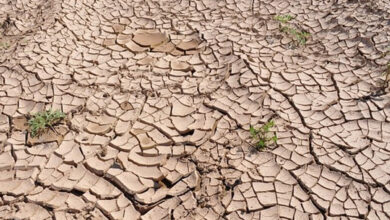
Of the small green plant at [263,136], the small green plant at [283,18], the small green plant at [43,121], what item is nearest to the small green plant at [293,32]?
the small green plant at [283,18]

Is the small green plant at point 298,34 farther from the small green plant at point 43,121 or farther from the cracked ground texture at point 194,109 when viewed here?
the small green plant at point 43,121

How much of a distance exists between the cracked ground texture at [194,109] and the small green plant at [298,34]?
0.07 m

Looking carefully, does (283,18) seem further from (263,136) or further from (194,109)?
(263,136)

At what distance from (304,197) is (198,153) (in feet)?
2.34

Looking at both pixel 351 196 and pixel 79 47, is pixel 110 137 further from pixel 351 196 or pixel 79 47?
pixel 351 196

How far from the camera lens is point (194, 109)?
2959 mm

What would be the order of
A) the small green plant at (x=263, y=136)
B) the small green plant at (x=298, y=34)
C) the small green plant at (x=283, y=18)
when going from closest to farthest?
the small green plant at (x=263, y=136) → the small green plant at (x=298, y=34) → the small green plant at (x=283, y=18)

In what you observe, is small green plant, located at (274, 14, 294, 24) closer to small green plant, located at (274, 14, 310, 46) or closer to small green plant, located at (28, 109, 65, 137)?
small green plant, located at (274, 14, 310, 46)

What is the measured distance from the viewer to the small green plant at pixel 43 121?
9.31 feet

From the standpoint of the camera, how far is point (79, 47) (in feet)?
11.9

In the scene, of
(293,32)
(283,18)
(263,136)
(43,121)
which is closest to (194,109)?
(263,136)

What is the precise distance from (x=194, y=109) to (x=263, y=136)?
0.57m

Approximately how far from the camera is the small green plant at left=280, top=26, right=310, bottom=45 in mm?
3533

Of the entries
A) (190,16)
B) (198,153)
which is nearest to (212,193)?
(198,153)
